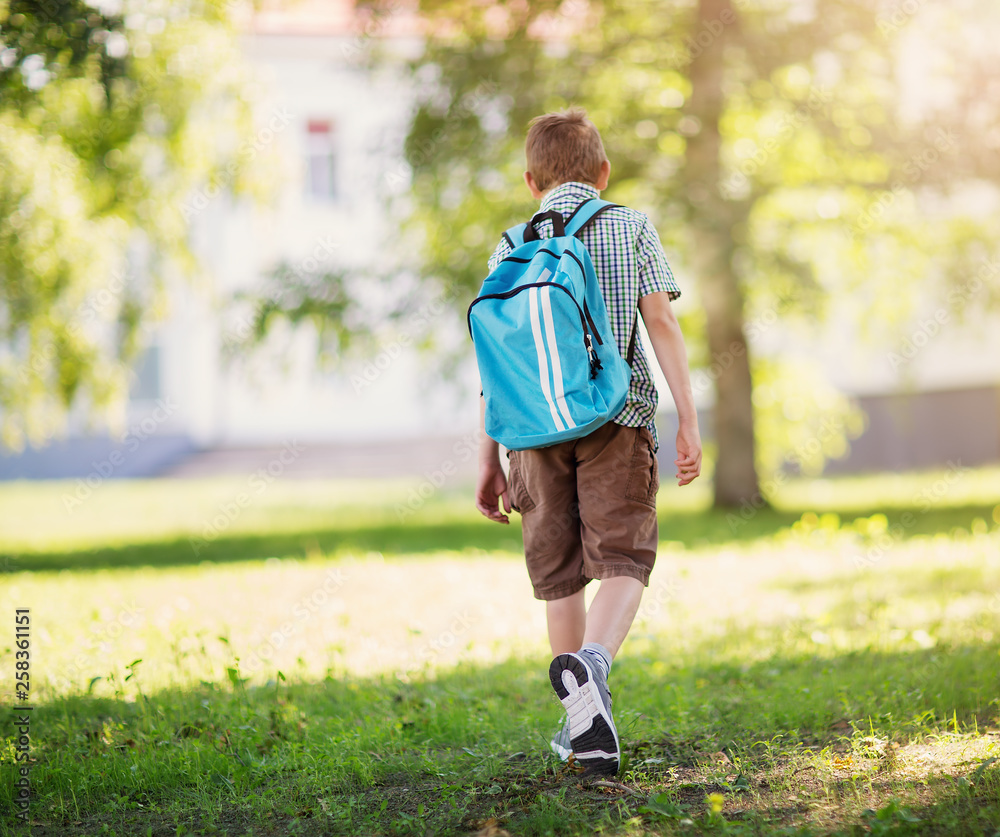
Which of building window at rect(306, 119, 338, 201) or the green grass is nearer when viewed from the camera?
the green grass

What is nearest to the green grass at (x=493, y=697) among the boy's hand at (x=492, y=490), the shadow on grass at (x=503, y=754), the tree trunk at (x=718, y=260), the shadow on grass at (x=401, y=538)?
the shadow on grass at (x=503, y=754)

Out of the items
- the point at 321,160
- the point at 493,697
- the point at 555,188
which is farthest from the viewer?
the point at 321,160

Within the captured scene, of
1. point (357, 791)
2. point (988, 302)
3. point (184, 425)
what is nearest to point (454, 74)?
point (988, 302)

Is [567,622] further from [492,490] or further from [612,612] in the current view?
[492,490]

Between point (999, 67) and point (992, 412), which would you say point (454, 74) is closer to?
point (999, 67)

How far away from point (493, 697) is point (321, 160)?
66.8ft

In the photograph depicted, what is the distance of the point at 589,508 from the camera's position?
2.84 m

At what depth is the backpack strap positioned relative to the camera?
2.84 meters

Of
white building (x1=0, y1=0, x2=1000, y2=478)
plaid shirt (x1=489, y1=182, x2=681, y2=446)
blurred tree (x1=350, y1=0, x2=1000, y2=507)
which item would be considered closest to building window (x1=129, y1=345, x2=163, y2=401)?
white building (x1=0, y1=0, x2=1000, y2=478)

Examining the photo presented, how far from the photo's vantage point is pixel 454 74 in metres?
9.56

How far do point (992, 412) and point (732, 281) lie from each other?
12332mm

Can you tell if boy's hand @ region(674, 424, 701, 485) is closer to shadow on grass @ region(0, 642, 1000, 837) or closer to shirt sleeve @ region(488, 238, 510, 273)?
shirt sleeve @ region(488, 238, 510, 273)

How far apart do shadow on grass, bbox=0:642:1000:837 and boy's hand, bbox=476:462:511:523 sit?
79 cm

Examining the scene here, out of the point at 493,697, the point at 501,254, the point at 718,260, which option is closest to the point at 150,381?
the point at 718,260
